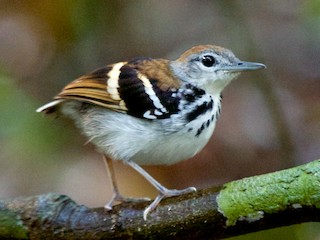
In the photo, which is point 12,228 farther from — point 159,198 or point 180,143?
point 180,143

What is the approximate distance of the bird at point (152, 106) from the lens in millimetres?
3387

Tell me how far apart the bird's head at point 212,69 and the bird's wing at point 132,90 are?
0.24ft

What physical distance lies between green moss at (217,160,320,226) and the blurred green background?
68.7 inches

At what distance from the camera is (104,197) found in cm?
552

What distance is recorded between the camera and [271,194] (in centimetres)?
267

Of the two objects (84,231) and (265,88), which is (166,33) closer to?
(265,88)

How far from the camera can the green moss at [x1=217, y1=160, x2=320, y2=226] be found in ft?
8.61

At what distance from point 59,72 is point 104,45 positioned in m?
0.46

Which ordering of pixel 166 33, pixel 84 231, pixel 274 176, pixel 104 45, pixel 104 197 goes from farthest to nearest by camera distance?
1. pixel 166 33
2. pixel 104 45
3. pixel 104 197
4. pixel 84 231
5. pixel 274 176

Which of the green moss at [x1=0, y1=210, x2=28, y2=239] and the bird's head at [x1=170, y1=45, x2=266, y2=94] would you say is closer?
the green moss at [x1=0, y1=210, x2=28, y2=239]

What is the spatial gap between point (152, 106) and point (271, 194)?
87 centimetres

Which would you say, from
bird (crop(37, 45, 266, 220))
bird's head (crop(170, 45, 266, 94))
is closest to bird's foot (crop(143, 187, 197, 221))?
bird (crop(37, 45, 266, 220))

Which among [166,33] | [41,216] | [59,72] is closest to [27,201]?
[41,216]

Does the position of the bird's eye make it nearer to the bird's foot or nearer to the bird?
the bird
